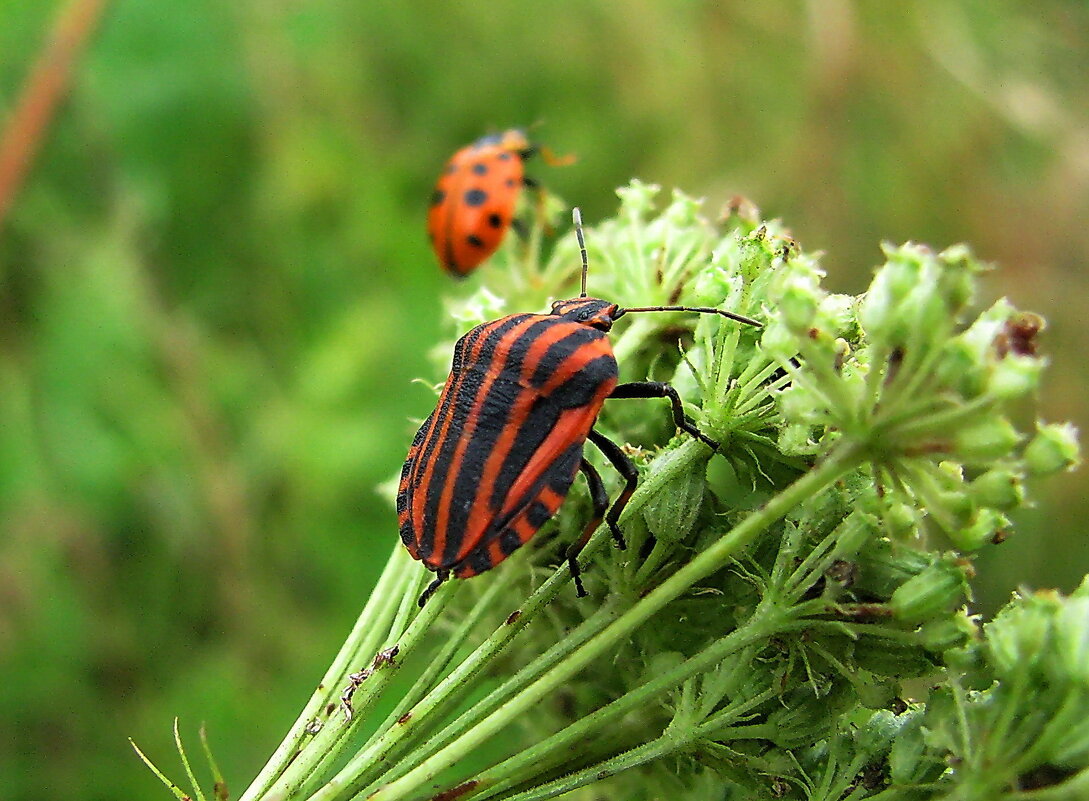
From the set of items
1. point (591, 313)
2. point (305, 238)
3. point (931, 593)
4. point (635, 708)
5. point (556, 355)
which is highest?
point (305, 238)

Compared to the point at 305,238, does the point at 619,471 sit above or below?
below

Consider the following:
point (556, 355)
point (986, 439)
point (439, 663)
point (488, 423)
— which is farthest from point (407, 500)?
point (986, 439)

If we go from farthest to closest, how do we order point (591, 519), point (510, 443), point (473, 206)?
point (473, 206), point (591, 519), point (510, 443)

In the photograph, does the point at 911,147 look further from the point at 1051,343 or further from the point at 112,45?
the point at 112,45

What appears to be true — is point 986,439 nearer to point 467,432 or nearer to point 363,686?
point 467,432

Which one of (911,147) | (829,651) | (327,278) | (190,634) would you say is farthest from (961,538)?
(911,147)

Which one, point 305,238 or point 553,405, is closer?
point 553,405

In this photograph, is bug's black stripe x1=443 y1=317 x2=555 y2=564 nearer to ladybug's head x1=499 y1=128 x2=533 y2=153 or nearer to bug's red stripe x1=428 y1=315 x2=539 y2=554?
bug's red stripe x1=428 y1=315 x2=539 y2=554
